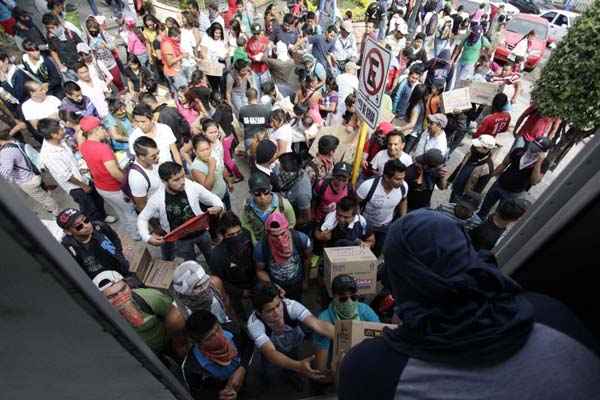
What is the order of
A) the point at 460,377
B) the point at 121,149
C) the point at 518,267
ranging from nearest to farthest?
1. the point at 460,377
2. the point at 518,267
3. the point at 121,149

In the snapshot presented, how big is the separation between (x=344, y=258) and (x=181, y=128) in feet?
A: 11.3

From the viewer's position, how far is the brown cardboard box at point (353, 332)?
7.41 ft

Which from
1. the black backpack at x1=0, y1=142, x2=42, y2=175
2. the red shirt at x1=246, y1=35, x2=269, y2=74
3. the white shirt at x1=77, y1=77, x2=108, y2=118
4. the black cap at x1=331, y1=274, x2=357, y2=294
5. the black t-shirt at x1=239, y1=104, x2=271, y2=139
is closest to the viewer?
the black cap at x1=331, y1=274, x2=357, y2=294

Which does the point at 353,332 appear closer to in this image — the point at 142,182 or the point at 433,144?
the point at 142,182

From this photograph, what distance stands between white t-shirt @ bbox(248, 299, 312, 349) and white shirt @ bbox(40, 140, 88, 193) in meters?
2.99

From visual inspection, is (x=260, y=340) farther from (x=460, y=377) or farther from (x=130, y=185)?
(x=130, y=185)

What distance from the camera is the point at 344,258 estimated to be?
3.04 m

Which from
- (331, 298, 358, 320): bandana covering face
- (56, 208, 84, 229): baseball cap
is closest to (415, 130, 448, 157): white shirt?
(331, 298, 358, 320): bandana covering face

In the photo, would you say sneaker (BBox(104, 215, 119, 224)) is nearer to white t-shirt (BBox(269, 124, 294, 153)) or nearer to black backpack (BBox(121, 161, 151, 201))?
black backpack (BBox(121, 161, 151, 201))

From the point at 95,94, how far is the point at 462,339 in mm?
6234

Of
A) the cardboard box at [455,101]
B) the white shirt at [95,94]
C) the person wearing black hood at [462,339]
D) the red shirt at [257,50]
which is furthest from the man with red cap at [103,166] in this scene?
the cardboard box at [455,101]

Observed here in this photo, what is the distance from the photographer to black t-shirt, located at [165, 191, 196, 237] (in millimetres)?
3551

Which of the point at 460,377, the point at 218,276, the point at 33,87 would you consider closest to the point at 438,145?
the point at 218,276

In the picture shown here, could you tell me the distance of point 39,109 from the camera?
16.4ft
